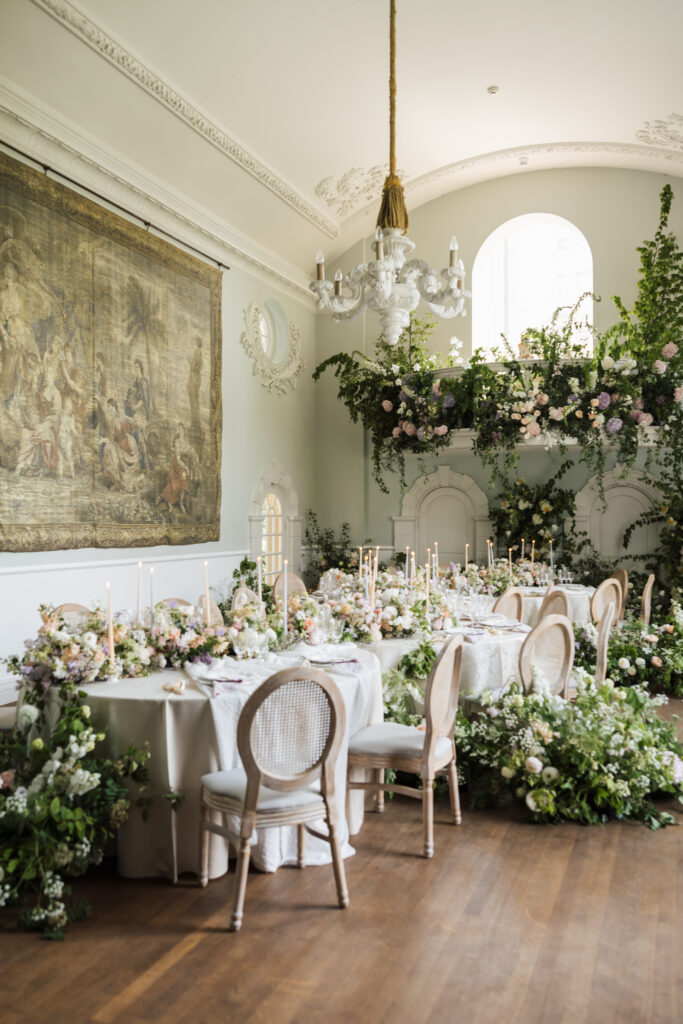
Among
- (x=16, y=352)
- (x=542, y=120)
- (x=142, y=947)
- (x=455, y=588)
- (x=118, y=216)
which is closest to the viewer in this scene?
(x=142, y=947)

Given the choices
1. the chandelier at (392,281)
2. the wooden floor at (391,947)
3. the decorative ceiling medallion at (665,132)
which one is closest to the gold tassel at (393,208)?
the chandelier at (392,281)

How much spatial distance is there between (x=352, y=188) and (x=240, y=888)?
9.92 meters

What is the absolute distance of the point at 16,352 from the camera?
22.5 feet

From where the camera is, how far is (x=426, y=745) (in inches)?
155

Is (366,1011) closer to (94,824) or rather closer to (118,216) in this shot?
(94,824)

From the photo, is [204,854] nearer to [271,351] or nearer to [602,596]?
[602,596]

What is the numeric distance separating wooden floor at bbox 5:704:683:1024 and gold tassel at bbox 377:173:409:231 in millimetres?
4048

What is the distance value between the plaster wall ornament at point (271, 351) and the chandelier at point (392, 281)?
193 inches

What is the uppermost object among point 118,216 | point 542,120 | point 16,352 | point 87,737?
point 542,120

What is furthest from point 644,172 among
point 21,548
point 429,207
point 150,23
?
point 21,548

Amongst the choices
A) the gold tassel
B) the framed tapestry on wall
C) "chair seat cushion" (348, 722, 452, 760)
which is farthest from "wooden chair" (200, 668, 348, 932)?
the framed tapestry on wall

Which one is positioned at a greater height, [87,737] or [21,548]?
[21,548]

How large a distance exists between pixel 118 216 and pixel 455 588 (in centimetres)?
511

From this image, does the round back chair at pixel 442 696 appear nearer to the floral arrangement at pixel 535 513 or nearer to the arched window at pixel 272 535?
the floral arrangement at pixel 535 513
